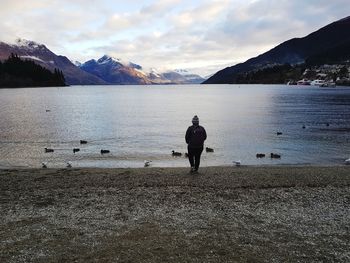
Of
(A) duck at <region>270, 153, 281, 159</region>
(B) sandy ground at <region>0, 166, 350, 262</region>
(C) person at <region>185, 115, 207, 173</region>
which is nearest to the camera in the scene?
(B) sandy ground at <region>0, 166, 350, 262</region>

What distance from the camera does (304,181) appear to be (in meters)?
23.4

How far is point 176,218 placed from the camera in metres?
16.1

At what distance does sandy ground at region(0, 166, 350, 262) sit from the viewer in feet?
41.4

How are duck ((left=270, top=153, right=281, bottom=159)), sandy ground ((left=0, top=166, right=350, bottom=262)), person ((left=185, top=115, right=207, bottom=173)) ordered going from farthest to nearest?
duck ((left=270, top=153, right=281, bottom=159)) → person ((left=185, top=115, right=207, bottom=173)) → sandy ground ((left=0, top=166, right=350, bottom=262))

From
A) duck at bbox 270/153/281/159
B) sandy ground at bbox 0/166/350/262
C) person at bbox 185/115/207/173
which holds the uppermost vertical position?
person at bbox 185/115/207/173

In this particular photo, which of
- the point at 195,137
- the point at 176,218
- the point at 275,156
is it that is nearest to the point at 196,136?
the point at 195,137

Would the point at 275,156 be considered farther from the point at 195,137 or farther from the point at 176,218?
the point at 176,218

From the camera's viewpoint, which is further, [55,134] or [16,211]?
[55,134]

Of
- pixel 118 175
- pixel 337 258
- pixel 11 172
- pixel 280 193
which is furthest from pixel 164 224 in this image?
pixel 11 172

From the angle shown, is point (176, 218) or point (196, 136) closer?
point (176, 218)

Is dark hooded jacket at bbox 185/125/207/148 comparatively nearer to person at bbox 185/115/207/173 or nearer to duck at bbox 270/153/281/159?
person at bbox 185/115/207/173

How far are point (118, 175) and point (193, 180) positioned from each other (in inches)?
210

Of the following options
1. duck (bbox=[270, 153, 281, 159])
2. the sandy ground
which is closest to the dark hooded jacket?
the sandy ground

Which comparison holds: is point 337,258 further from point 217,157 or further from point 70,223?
point 217,157
